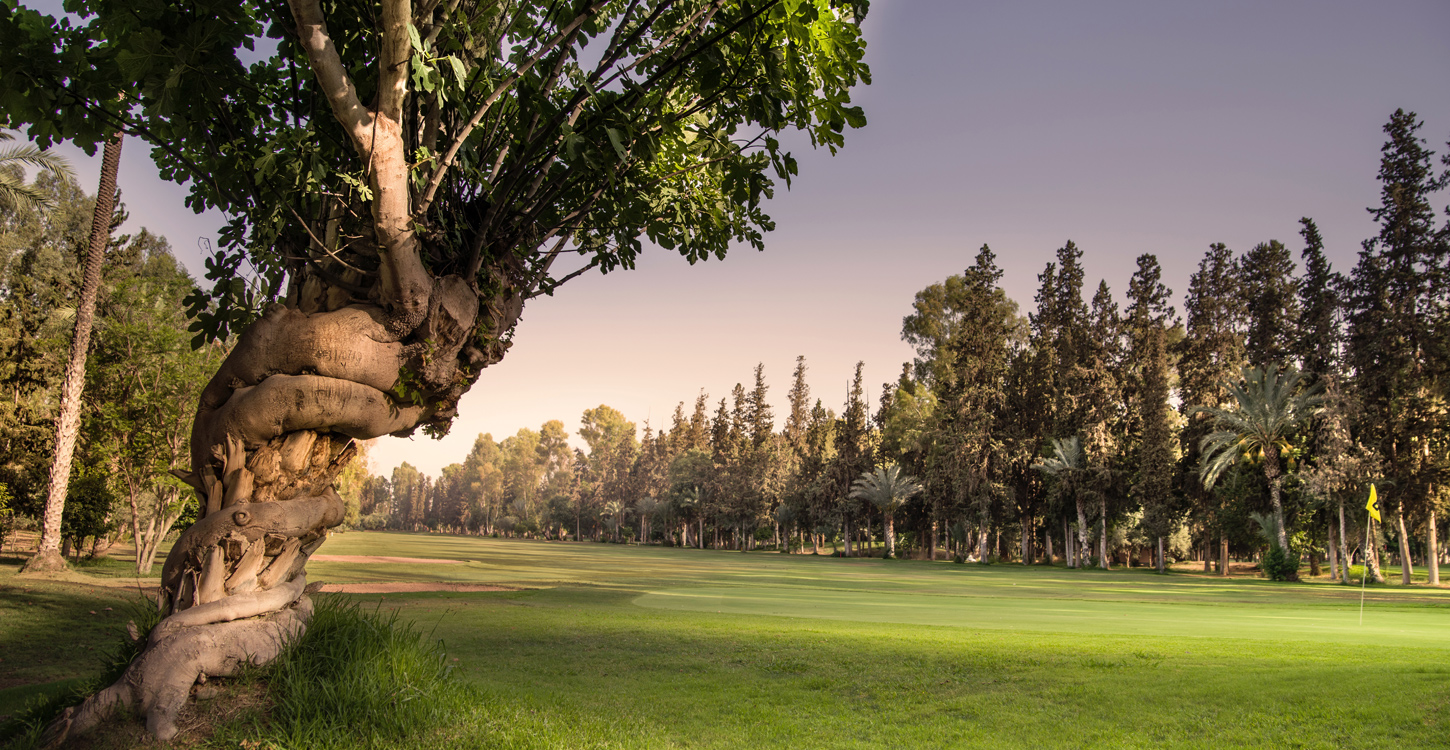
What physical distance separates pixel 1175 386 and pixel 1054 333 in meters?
11.7

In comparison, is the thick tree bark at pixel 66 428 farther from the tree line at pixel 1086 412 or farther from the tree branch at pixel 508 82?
the tree branch at pixel 508 82

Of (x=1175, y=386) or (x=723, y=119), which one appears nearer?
(x=723, y=119)

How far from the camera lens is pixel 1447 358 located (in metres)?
33.1

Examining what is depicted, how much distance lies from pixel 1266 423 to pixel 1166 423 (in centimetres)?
700

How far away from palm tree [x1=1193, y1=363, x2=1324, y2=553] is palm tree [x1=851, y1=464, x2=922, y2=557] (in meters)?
22.6

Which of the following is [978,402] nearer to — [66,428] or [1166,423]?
[1166,423]

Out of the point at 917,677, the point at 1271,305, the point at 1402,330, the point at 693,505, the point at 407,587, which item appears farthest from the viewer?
the point at 693,505

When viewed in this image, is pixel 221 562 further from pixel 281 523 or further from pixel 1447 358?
pixel 1447 358

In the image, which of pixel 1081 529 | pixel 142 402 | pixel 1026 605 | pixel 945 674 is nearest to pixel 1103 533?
pixel 1081 529

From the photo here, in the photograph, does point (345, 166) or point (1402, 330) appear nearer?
point (345, 166)

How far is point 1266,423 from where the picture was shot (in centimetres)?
3953

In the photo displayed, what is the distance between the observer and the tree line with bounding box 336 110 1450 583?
36.2 m

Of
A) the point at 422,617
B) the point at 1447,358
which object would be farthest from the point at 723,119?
the point at 1447,358

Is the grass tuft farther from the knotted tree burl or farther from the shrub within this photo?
the shrub
